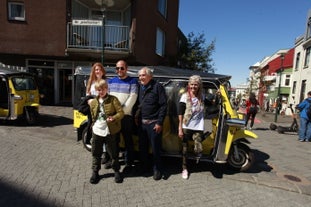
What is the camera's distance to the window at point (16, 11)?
43.1 ft

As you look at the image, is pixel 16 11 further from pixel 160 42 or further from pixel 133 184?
pixel 133 184

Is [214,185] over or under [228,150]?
under

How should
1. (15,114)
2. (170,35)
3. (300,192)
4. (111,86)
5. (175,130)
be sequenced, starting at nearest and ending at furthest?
1. (300,192)
2. (111,86)
3. (175,130)
4. (15,114)
5. (170,35)

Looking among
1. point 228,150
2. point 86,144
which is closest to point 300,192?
point 228,150

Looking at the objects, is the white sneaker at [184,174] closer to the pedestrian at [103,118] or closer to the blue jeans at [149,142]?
the blue jeans at [149,142]

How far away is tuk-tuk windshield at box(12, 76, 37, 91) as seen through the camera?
822 cm

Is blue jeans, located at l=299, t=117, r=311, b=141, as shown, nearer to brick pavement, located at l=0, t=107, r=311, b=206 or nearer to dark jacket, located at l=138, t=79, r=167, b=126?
brick pavement, located at l=0, t=107, r=311, b=206

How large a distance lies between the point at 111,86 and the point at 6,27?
11802 mm

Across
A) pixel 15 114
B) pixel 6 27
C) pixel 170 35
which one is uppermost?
pixel 170 35

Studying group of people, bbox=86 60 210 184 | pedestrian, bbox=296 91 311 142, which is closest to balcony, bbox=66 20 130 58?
pedestrian, bbox=296 91 311 142

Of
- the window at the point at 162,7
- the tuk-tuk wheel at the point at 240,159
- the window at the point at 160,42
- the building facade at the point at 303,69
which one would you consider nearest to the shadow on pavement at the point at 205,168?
the tuk-tuk wheel at the point at 240,159

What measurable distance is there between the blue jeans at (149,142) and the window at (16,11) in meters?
12.4

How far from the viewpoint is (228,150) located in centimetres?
459

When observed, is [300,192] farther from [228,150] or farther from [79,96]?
[79,96]
